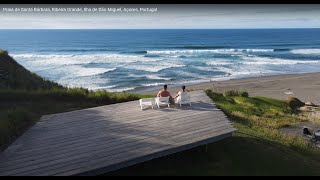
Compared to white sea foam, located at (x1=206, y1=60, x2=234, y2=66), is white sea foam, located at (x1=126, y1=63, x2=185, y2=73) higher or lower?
lower

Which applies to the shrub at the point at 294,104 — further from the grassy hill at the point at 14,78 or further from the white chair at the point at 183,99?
the grassy hill at the point at 14,78

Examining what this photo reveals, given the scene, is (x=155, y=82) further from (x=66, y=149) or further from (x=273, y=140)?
(x=66, y=149)

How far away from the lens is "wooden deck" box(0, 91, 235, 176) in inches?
248

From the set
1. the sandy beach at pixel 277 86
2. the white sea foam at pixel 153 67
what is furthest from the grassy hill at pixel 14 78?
the white sea foam at pixel 153 67

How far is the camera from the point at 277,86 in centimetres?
3191

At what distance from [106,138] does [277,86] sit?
86.8 feet

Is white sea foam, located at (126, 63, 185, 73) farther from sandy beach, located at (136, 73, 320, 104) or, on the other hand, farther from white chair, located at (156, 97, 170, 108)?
white chair, located at (156, 97, 170, 108)

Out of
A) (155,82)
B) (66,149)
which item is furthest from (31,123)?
(155,82)

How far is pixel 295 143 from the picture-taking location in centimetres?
1008

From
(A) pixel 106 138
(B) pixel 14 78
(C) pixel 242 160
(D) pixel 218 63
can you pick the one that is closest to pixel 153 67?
(D) pixel 218 63

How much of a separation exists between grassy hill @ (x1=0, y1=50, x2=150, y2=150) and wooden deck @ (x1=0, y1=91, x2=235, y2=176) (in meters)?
0.60

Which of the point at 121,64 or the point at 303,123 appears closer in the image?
the point at 303,123

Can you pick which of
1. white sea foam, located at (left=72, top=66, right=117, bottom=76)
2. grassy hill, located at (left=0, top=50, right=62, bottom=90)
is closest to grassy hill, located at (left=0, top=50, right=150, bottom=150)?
grassy hill, located at (left=0, top=50, right=62, bottom=90)

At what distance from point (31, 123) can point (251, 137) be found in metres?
5.27
